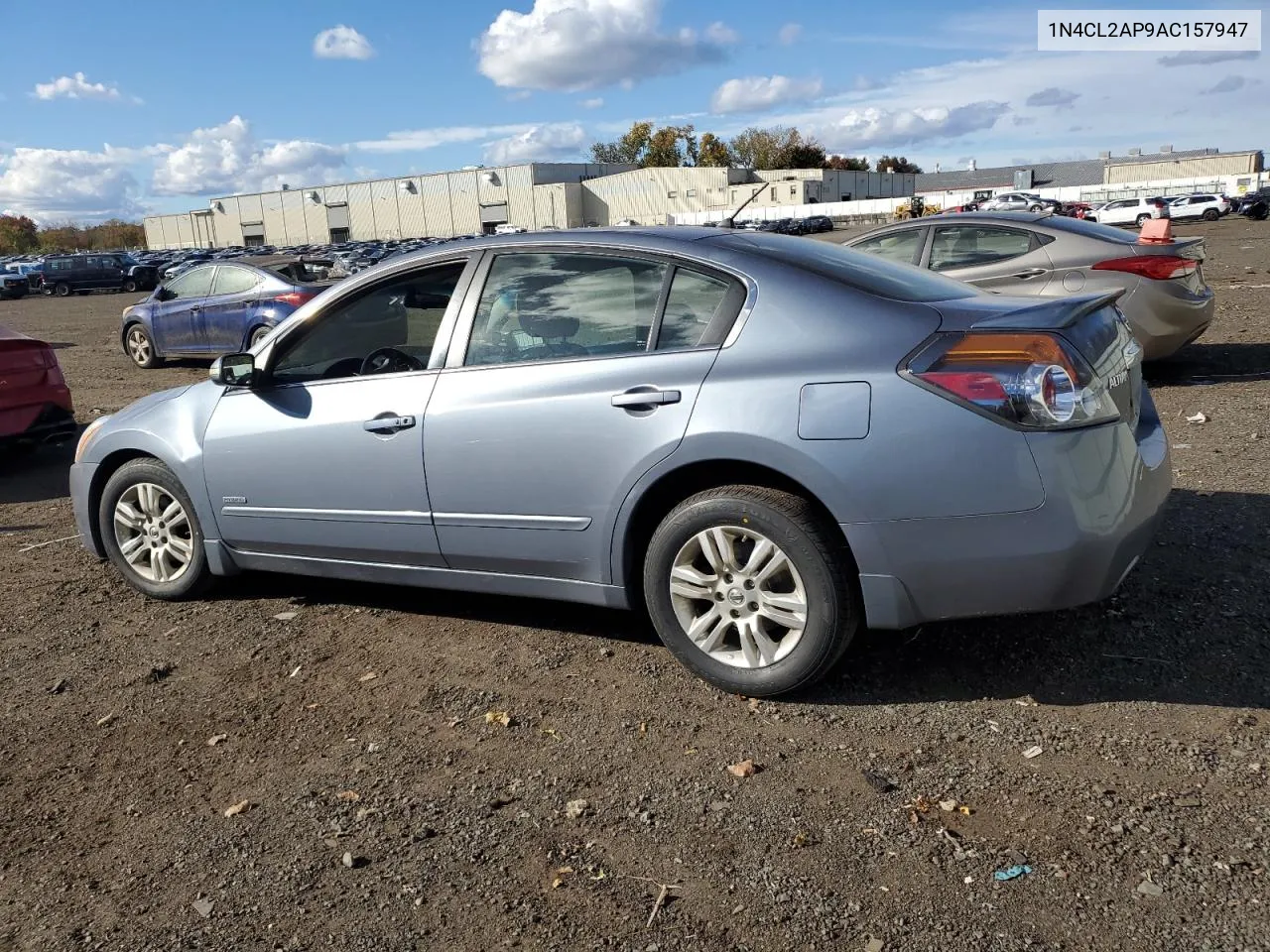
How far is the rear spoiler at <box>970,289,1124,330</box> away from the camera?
348 centimetres

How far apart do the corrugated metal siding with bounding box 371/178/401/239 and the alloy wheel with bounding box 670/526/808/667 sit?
9640cm

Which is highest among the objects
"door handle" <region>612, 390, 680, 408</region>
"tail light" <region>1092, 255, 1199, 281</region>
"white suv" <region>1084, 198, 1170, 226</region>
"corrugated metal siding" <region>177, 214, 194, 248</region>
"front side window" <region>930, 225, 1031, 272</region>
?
"corrugated metal siding" <region>177, 214, 194, 248</region>

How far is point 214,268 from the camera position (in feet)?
48.0

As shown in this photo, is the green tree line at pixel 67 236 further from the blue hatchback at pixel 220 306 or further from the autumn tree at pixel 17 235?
the blue hatchback at pixel 220 306

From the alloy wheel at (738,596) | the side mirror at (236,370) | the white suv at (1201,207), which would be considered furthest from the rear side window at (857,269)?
the white suv at (1201,207)

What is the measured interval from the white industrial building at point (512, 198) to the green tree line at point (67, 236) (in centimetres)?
4536

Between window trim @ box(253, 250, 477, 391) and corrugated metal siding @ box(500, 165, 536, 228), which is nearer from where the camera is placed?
window trim @ box(253, 250, 477, 391)

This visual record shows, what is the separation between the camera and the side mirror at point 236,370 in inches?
188

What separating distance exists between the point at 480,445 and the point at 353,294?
110 cm

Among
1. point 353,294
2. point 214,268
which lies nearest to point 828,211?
point 214,268

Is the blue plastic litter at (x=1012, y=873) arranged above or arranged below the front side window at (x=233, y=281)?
below

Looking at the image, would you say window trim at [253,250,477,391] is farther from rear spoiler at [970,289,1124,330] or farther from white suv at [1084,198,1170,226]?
white suv at [1084,198,1170,226]

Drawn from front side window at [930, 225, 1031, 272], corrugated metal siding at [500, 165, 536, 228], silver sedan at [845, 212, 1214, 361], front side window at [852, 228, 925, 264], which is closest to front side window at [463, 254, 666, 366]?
silver sedan at [845, 212, 1214, 361]

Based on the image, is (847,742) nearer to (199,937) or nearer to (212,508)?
(199,937)
